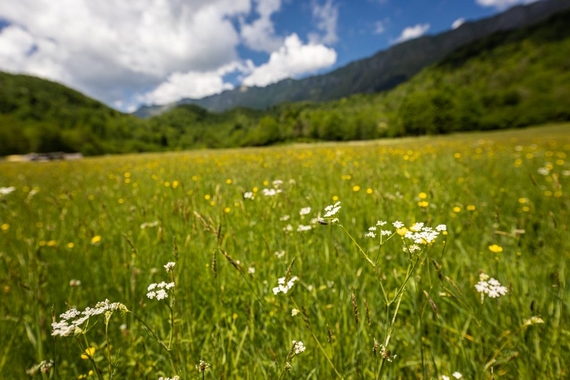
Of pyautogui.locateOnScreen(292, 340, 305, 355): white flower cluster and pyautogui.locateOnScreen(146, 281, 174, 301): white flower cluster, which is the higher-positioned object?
pyautogui.locateOnScreen(146, 281, 174, 301): white flower cluster

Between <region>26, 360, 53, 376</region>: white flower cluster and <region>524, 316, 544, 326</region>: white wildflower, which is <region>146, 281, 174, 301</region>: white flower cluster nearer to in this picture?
<region>26, 360, 53, 376</region>: white flower cluster

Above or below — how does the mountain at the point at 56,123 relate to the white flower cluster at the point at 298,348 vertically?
above

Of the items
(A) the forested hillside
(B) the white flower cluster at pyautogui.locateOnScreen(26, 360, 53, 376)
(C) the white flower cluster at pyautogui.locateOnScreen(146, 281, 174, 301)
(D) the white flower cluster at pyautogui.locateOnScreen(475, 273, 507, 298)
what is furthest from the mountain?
(D) the white flower cluster at pyautogui.locateOnScreen(475, 273, 507, 298)

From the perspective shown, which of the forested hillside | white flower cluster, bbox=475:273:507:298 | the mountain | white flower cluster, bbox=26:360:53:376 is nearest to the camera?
white flower cluster, bbox=26:360:53:376

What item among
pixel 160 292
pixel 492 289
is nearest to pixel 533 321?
pixel 492 289

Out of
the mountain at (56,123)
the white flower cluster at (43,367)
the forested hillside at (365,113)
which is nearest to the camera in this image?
the white flower cluster at (43,367)

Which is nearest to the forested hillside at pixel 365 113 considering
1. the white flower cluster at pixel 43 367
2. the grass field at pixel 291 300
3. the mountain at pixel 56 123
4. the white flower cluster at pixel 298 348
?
the mountain at pixel 56 123

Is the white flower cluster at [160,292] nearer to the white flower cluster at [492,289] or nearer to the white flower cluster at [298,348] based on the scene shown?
the white flower cluster at [298,348]

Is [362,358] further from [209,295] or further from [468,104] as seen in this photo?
[468,104]

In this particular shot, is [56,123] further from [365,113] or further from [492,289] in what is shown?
[492,289]

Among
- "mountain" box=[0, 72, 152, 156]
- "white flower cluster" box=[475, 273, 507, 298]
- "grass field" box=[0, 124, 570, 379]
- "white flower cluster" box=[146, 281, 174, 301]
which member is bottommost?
"grass field" box=[0, 124, 570, 379]

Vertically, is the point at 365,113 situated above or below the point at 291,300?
below

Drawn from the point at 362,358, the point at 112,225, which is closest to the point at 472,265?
the point at 362,358

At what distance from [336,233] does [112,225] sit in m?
2.95
